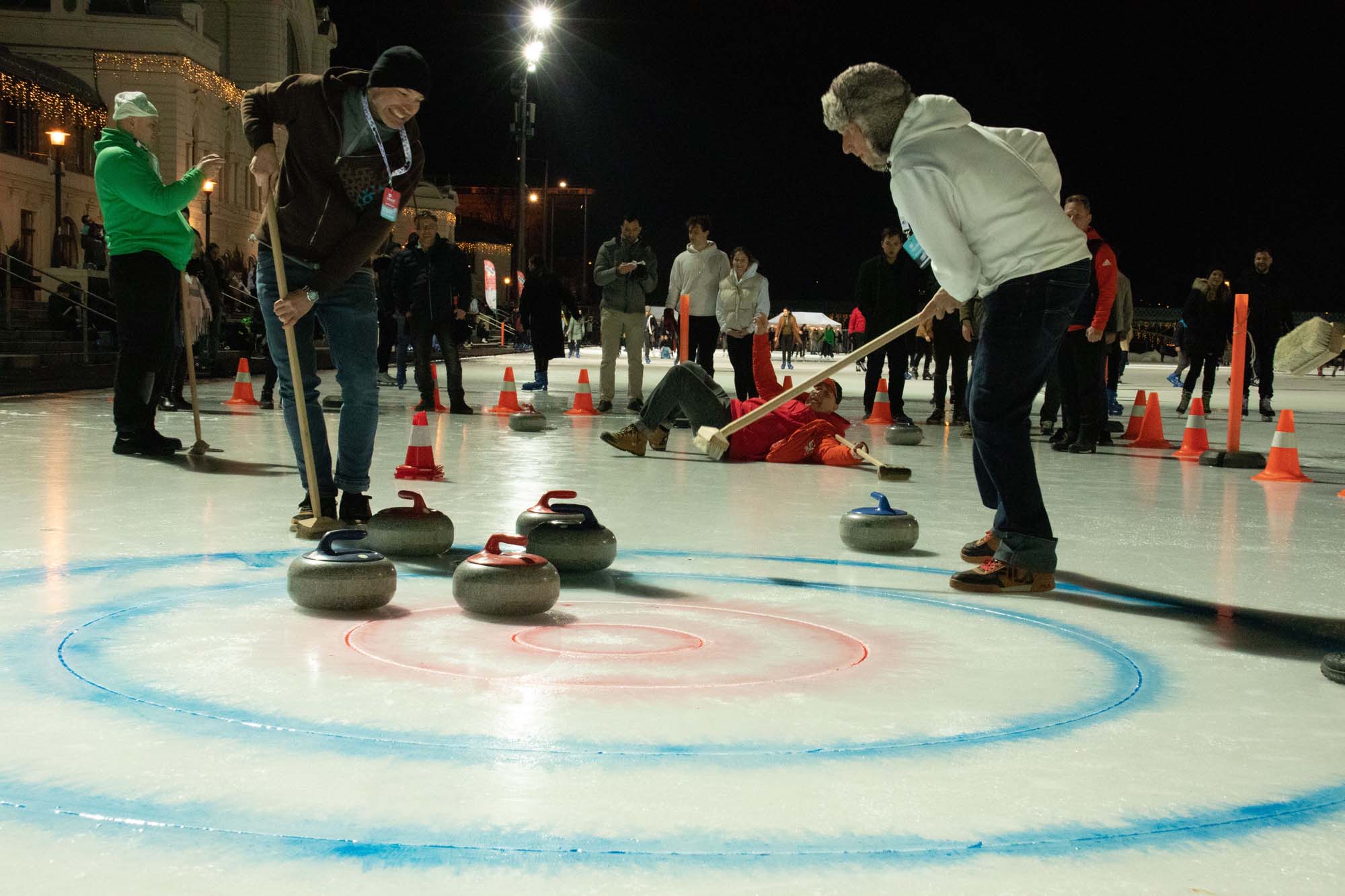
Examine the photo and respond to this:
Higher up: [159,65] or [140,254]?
[159,65]

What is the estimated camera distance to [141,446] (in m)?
8.93

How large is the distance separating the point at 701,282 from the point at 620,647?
33.5 feet

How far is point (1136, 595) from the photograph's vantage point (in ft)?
16.2

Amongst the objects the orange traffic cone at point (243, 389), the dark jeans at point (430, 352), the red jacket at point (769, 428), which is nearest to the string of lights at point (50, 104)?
the orange traffic cone at point (243, 389)

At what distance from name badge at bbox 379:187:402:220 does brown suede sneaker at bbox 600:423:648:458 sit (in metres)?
3.99

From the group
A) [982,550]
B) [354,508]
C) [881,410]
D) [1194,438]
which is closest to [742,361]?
[881,410]

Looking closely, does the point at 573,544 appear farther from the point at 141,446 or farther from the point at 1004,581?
the point at 141,446

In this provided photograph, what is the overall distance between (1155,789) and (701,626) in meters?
1.75

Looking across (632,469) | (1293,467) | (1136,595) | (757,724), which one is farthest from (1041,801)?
(1293,467)

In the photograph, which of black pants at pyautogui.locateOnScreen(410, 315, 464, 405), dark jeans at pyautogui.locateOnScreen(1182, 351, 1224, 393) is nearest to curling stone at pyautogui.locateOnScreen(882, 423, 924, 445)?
black pants at pyautogui.locateOnScreen(410, 315, 464, 405)

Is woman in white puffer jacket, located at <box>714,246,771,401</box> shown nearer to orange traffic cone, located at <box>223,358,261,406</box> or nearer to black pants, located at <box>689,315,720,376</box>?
black pants, located at <box>689,315,720,376</box>

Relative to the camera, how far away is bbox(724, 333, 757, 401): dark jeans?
1322 centimetres

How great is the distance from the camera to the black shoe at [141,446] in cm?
893

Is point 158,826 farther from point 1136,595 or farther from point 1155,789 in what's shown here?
point 1136,595
